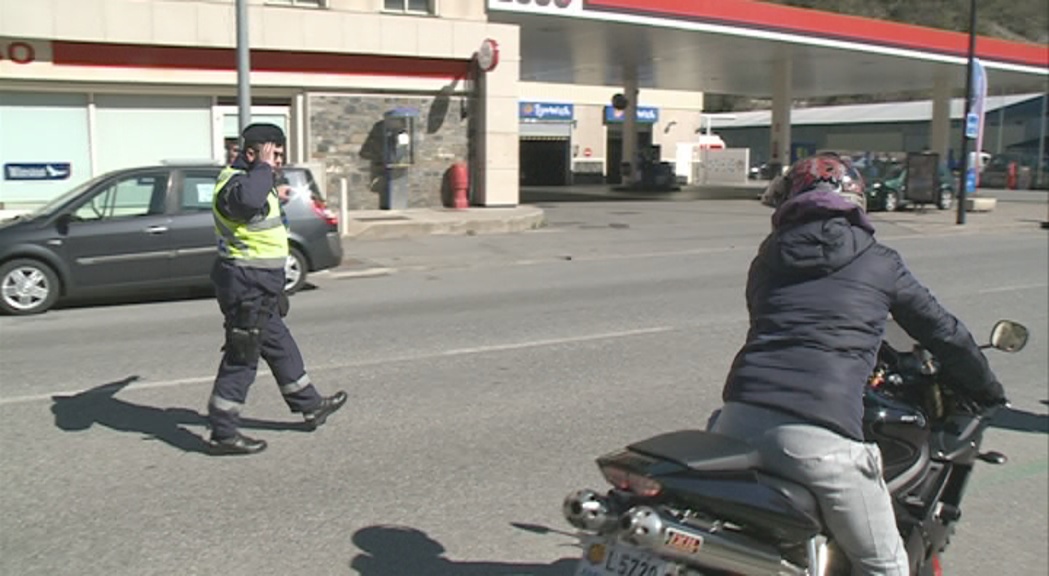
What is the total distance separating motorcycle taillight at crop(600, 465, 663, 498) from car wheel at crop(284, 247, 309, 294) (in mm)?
9228

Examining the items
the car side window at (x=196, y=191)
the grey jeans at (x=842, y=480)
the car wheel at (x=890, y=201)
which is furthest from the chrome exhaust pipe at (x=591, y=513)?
the car wheel at (x=890, y=201)

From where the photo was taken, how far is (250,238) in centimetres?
538

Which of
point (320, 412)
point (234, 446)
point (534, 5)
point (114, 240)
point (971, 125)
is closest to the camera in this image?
point (234, 446)

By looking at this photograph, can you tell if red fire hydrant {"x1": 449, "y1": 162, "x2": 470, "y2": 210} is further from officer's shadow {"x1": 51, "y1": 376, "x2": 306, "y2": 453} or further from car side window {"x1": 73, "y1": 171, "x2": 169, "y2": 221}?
officer's shadow {"x1": 51, "y1": 376, "x2": 306, "y2": 453}

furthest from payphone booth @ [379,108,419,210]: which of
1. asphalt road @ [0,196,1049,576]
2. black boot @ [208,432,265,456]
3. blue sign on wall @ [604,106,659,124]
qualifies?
blue sign on wall @ [604,106,659,124]

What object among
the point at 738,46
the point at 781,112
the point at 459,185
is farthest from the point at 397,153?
the point at 781,112

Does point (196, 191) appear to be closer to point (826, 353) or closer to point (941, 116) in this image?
point (826, 353)

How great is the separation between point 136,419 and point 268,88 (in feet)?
50.2

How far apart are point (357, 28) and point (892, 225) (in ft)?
44.3

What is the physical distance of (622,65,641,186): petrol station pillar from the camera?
124 ft

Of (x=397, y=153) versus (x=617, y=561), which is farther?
(x=397, y=153)

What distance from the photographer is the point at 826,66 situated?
3553 cm

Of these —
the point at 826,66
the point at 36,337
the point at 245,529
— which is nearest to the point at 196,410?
the point at 245,529

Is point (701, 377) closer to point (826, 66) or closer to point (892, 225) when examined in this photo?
point (892, 225)
